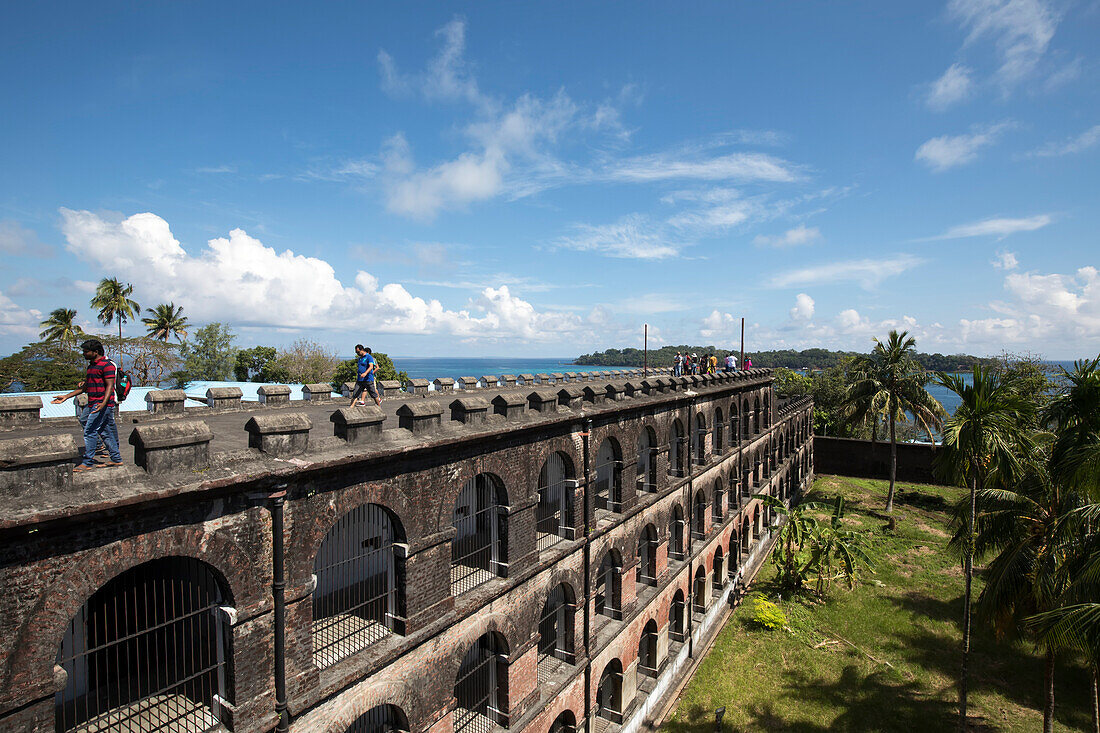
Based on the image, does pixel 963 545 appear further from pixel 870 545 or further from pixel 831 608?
pixel 870 545

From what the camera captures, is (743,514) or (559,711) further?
(743,514)

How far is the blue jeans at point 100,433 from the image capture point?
7883 millimetres

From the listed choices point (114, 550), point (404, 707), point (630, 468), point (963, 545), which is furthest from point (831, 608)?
point (114, 550)

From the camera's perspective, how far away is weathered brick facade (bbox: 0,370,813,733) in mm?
6344

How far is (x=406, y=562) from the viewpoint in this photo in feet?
34.5

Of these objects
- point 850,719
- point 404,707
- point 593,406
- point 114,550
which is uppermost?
point 593,406

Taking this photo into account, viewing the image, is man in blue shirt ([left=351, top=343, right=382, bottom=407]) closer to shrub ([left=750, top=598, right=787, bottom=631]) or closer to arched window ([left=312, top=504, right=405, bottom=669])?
arched window ([left=312, top=504, right=405, bottom=669])

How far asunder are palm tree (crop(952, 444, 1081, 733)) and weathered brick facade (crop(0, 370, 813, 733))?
1022cm

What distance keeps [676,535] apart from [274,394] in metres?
17.7

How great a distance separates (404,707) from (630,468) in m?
10.7

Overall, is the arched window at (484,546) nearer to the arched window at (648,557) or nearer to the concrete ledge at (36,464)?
the concrete ledge at (36,464)

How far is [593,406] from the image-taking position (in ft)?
54.2

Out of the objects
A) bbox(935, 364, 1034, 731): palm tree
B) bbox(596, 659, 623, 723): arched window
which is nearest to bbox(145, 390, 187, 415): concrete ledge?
bbox(596, 659, 623, 723): arched window

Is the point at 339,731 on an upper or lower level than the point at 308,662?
lower
